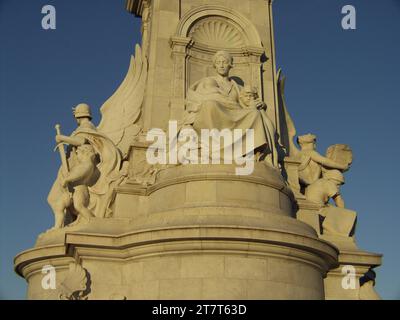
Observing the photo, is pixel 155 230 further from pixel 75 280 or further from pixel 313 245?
pixel 313 245

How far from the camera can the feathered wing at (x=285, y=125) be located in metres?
18.2

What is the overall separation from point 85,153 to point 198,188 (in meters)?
3.76

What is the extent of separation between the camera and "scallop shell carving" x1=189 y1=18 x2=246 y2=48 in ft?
59.4

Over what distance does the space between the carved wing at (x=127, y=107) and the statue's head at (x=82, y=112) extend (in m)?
0.80

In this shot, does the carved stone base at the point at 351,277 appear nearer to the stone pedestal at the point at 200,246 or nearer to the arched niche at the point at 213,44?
the stone pedestal at the point at 200,246

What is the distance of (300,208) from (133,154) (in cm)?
477

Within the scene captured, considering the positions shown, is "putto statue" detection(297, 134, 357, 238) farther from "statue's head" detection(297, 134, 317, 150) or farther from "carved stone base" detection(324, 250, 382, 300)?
"carved stone base" detection(324, 250, 382, 300)

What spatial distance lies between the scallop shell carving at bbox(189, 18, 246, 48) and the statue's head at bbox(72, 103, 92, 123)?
13.2 ft

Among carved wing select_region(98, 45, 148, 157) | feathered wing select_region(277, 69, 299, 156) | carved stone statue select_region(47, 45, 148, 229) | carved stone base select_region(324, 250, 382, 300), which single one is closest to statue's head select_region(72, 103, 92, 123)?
carved stone statue select_region(47, 45, 148, 229)

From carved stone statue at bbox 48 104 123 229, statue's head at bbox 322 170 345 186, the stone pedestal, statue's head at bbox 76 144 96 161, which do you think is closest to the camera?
the stone pedestal

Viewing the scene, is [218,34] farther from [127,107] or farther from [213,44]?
[127,107]

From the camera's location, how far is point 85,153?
15758mm

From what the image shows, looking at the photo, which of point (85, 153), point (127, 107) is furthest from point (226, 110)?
point (127, 107)
